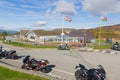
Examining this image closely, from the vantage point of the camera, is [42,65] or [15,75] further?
[42,65]

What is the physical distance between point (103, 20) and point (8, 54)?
29.2 meters

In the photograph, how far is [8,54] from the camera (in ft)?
85.7

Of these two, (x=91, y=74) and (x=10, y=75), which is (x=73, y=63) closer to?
(x=91, y=74)

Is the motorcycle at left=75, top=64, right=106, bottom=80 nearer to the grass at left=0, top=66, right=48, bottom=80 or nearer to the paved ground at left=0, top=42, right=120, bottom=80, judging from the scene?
the paved ground at left=0, top=42, right=120, bottom=80

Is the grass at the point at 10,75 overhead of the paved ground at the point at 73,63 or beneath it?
overhead

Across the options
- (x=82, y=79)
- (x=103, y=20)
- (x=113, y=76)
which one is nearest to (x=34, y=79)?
(x=82, y=79)

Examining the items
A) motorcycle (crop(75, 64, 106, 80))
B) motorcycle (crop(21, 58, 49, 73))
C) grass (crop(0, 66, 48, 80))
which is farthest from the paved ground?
grass (crop(0, 66, 48, 80))

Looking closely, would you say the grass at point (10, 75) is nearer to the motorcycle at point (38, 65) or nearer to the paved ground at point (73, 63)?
the paved ground at point (73, 63)

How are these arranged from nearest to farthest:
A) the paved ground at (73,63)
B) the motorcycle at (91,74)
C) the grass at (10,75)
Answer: the grass at (10,75) → the motorcycle at (91,74) → the paved ground at (73,63)

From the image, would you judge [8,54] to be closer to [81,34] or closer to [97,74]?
[97,74]

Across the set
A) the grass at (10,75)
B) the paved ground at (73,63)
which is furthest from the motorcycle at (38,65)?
the grass at (10,75)

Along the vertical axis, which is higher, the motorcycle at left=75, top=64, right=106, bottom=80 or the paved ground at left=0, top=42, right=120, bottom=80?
the motorcycle at left=75, top=64, right=106, bottom=80

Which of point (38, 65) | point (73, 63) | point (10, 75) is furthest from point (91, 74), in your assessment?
point (73, 63)

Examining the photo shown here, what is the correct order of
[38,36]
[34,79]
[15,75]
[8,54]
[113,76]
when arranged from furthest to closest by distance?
[38,36]
[8,54]
[113,76]
[15,75]
[34,79]
